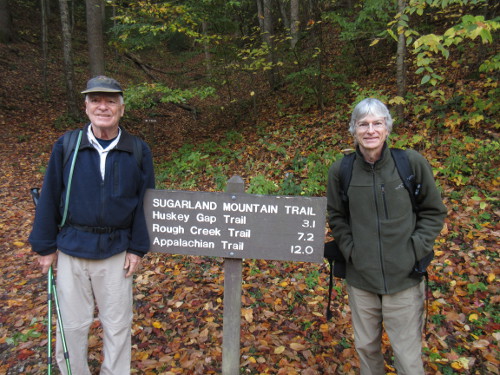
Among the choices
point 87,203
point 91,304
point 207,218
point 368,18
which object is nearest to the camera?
point 87,203

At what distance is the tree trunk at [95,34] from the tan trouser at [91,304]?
8.83 metres

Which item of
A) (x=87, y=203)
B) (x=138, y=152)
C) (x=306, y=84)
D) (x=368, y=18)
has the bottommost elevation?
(x=87, y=203)

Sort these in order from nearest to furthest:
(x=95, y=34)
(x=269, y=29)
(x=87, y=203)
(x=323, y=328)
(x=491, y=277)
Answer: (x=87, y=203) < (x=323, y=328) < (x=491, y=277) < (x=95, y=34) < (x=269, y=29)

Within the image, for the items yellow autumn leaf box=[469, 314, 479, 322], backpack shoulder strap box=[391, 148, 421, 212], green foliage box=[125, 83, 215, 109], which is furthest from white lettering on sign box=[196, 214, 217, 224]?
green foliage box=[125, 83, 215, 109]

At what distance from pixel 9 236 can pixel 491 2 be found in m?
11.6

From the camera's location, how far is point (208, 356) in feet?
11.4

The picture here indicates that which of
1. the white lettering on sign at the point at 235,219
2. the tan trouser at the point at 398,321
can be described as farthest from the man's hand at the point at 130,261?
the tan trouser at the point at 398,321

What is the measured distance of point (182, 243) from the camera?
2.57 m

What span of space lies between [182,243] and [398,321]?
1657mm

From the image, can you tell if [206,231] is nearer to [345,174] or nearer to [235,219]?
[235,219]

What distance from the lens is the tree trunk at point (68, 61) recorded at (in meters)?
11.9

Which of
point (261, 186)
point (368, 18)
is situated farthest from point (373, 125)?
→ point (368, 18)

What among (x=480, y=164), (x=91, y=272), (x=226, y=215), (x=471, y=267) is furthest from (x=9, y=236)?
(x=480, y=164)

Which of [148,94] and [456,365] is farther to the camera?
[148,94]
